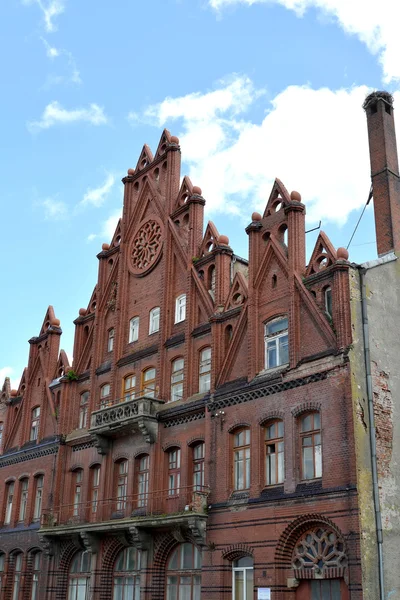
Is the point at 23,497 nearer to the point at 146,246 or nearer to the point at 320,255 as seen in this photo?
the point at 146,246

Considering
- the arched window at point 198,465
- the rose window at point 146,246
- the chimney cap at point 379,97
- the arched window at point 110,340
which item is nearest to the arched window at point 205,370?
the arched window at point 198,465

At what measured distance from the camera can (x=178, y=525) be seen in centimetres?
3017

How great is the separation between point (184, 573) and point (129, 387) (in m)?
10.2

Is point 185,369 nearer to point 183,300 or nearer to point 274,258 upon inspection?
point 183,300

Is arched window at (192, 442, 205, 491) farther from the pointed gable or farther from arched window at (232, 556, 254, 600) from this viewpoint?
the pointed gable

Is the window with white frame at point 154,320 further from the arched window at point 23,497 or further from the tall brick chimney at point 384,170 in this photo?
the arched window at point 23,497

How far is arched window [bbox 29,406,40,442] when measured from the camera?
143 ft

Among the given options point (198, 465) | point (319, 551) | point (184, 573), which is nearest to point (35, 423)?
point (198, 465)

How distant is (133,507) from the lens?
3356 cm

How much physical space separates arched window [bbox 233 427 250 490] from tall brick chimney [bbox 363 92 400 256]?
9.51 m

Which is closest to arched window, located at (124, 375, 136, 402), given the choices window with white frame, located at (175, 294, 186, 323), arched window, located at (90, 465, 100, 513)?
arched window, located at (90, 465, 100, 513)

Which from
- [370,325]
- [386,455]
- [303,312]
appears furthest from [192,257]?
[386,455]

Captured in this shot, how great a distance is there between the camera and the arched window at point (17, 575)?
40156mm

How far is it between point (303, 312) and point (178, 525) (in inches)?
406
